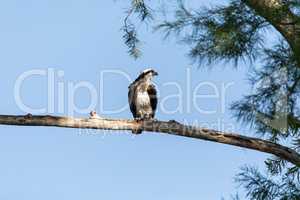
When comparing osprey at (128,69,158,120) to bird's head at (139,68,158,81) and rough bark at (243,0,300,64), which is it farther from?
rough bark at (243,0,300,64)

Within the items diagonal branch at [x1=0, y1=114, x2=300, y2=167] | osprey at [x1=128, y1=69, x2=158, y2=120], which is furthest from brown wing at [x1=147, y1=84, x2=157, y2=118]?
diagonal branch at [x1=0, y1=114, x2=300, y2=167]

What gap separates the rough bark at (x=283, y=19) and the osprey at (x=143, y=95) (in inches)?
52.1

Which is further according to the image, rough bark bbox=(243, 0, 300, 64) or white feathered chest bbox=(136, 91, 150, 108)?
white feathered chest bbox=(136, 91, 150, 108)

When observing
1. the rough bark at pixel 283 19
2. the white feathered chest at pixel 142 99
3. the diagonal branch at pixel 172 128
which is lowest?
the diagonal branch at pixel 172 128

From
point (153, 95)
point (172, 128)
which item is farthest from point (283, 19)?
point (153, 95)

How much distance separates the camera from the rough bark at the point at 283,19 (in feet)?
10.3

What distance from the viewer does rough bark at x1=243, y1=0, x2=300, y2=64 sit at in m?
3.15

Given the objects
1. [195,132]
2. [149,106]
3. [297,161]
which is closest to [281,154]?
[297,161]

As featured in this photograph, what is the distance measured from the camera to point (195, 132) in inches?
122

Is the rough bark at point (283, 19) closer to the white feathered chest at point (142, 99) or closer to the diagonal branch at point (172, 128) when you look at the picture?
the diagonal branch at point (172, 128)

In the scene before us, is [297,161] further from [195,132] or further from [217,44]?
[217,44]

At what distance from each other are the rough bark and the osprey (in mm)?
1324

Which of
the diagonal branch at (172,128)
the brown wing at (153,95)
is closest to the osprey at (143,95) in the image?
the brown wing at (153,95)

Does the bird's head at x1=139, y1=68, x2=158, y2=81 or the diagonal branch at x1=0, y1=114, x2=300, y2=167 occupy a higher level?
the bird's head at x1=139, y1=68, x2=158, y2=81
